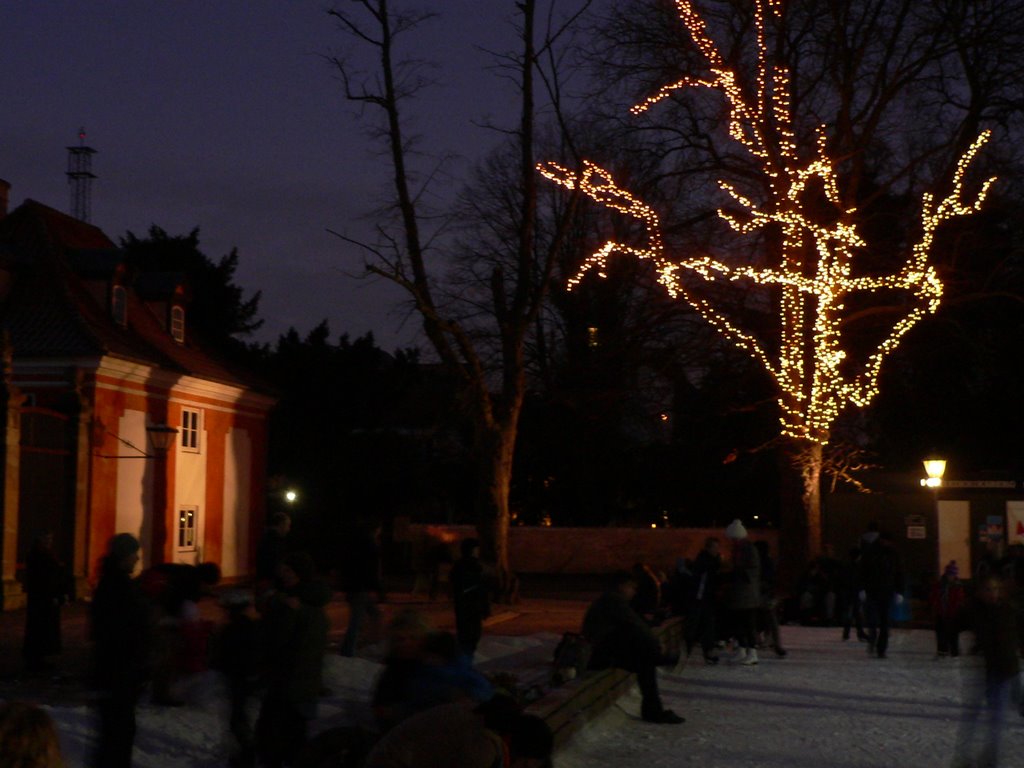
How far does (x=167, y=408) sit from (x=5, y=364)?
30.9 feet

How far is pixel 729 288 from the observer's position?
3008 centimetres

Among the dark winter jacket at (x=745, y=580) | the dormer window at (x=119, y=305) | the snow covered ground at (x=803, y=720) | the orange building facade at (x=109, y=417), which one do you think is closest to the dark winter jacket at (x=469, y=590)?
the snow covered ground at (x=803, y=720)

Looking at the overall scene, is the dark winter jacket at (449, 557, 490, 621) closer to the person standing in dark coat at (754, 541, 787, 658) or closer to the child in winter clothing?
the person standing in dark coat at (754, 541, 787, 658)

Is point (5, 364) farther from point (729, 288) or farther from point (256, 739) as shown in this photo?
point (256, 739)

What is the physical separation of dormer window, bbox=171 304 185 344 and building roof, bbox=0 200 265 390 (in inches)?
11.6

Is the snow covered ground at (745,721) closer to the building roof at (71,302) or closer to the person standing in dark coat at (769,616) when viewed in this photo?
the person standing in dark coat at (769,616)

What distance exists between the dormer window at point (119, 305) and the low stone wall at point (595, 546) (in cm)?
1208

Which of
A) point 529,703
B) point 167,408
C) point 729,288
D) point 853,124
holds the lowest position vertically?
point 529,703

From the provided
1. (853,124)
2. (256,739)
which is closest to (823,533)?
(853,124)

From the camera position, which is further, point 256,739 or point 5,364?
point 5,364

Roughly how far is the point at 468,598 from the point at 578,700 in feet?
13.5

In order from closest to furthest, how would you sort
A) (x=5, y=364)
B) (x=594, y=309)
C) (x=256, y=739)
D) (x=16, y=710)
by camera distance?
(x=16, y=710), (x=256, y=739), (x=5, y=364), (x=594, y=309)

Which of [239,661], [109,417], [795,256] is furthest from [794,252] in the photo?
[239,661]

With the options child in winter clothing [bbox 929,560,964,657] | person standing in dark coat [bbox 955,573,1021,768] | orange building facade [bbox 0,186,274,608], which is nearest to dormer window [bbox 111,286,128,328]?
orange building facade [bbox 0,186,274,608]
